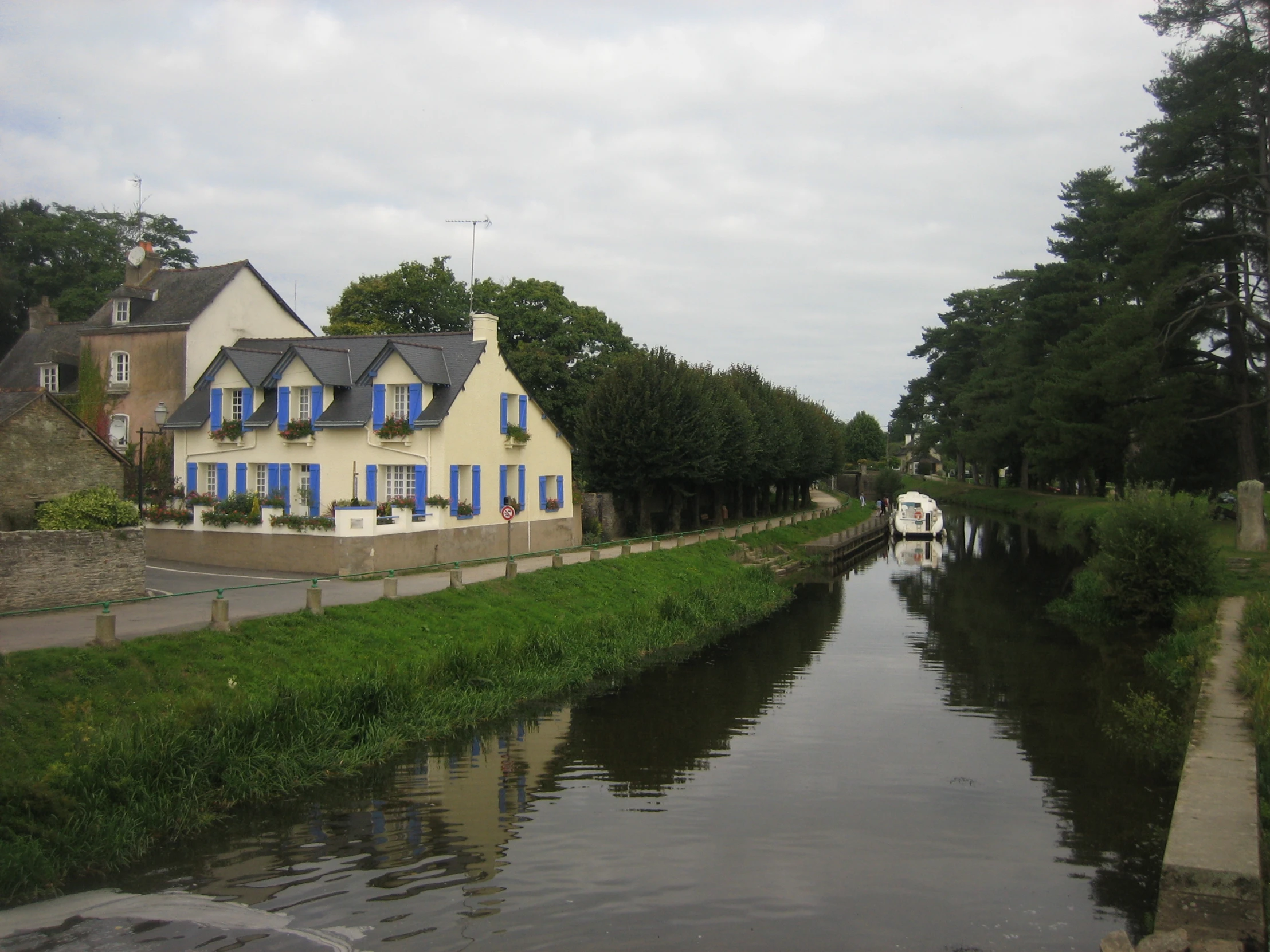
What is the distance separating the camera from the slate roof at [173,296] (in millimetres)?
35281

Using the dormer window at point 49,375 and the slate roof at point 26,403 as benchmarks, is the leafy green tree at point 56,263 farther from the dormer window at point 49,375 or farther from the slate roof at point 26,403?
the slate roof at point 26,403

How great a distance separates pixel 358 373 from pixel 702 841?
22.4 metres

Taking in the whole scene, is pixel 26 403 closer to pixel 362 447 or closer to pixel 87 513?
pixel 87 513

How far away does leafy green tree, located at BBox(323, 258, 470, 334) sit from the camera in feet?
170

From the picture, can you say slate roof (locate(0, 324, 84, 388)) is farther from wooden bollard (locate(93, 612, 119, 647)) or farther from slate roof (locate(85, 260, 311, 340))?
wooden bollard (locate(93, 612, 119, 647))

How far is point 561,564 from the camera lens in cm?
2836

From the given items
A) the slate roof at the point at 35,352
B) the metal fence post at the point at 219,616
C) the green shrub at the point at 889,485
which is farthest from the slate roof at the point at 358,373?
the green shrub at the point at 889,485

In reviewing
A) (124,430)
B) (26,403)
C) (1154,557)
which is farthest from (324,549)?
(1154,557)

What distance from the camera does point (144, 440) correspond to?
34.1 meters

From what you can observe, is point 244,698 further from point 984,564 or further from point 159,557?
point 984,564

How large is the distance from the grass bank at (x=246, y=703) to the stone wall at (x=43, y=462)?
6.74m

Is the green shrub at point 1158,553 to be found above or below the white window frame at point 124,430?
below

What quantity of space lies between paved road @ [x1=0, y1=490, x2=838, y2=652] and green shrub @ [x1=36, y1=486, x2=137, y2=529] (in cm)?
194

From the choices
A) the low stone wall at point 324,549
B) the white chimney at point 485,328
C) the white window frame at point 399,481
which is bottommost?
the low stone wall at point 324,549
